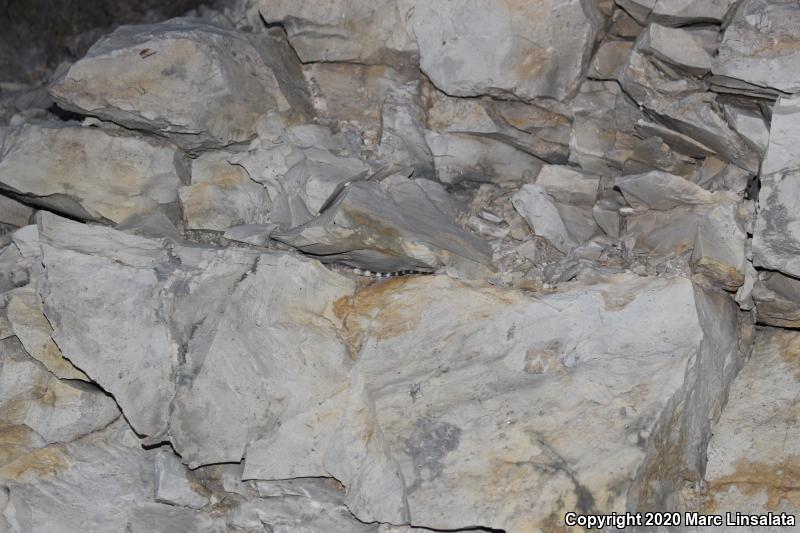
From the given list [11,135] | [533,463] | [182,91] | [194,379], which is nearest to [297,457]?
[194,379]

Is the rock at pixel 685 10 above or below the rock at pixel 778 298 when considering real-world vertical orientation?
above

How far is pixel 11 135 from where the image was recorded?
616 centimetres

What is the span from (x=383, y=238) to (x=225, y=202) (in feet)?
4.63

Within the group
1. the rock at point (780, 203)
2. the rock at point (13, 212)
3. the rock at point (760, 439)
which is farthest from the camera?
the rock at point (13, 212)

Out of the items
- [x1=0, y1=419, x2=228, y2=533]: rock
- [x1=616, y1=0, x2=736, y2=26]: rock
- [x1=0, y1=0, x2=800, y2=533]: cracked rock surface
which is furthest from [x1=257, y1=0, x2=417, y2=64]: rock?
[x1=0, y1=419, x2=228, y2=533]: rock

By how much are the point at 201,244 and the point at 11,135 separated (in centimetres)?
197

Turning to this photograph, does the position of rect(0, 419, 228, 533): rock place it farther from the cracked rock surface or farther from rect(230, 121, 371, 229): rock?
rect(230, 121, 371, 229): rock

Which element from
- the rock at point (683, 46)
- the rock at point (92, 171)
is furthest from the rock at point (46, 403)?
the rock at point (683, 46)

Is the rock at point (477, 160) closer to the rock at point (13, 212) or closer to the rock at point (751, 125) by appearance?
the rock at point (751, 125)

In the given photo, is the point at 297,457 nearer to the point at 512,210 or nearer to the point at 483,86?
the point at 512,210

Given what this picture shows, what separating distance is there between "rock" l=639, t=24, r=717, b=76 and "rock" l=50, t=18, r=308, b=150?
2673mm

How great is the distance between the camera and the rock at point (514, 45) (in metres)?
5.77

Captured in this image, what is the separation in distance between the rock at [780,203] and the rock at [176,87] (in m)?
3.38

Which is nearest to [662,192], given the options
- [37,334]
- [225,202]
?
[225,202]
